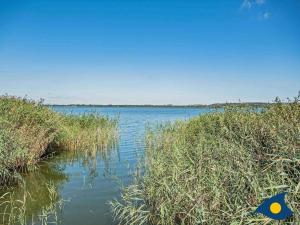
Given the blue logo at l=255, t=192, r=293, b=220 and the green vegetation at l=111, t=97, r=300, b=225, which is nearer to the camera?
the blue logo at l=255, t=192, r=293, b=220

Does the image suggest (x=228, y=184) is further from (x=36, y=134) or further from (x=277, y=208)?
(x=36, y=134)

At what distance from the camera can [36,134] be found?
16891 millimetres

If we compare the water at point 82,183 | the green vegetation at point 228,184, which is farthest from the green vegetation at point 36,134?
the green vegetation at point 228,184

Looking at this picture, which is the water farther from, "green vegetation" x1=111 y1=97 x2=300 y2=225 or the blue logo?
the blue logo

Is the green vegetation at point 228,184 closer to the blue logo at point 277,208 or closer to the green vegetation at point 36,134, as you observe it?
the blue logo at point 277,208

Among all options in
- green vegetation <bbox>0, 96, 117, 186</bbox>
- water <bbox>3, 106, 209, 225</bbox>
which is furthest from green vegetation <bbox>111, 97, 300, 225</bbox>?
green vegetation <bbox>0, 96, 117, 186</bbox>

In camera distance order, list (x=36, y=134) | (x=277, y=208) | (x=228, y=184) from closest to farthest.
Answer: (x=277, y=208) → (x=228, y=184) → (x=36, y=134)

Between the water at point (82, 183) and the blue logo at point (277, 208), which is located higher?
the blue logo at point (277, 208)

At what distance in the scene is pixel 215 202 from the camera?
6.70 meters

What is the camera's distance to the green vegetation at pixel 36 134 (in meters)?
13.4

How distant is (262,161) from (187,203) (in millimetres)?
1943

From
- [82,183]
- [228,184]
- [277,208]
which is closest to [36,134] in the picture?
[82,183]

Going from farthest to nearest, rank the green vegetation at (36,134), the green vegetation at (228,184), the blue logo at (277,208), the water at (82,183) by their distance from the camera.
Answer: the green vegetation at (36,134)
the water at (82,183)
the green vegetation at (228,184)
the blue logo at (277,208)

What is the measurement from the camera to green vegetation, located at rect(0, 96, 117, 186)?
13391mm
